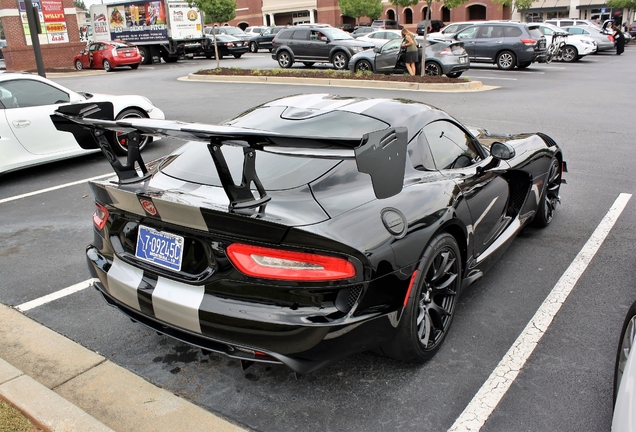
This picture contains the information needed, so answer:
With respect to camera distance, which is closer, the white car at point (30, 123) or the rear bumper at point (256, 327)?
the rear bumper at point (256, 327)

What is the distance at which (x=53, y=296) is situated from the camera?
174 inches

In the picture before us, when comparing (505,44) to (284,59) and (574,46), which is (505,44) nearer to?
(574,46)

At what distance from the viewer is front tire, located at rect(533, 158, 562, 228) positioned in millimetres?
5289

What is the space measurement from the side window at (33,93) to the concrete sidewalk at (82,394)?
5.08 m

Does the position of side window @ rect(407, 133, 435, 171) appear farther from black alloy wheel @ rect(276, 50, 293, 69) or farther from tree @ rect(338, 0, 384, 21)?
tree @ rect(338, 0, 384, 21)

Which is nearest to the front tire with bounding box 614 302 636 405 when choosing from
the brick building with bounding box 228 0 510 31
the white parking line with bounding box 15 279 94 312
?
the white parking line with bounding box 15 279 94 312

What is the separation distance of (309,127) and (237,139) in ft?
4.18

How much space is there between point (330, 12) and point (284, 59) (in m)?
43.1

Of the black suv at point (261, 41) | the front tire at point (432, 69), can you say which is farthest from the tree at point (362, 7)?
the front tire at point (432, 69)

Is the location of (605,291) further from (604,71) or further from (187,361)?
(604,71)

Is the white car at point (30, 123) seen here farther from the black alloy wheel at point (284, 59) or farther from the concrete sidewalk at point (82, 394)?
the black alloy wheel at point (284, 59)

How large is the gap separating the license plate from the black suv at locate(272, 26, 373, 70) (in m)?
19.4

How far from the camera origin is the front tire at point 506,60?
20969 mm

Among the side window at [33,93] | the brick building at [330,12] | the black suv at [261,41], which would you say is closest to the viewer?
the side window at [33,93]
